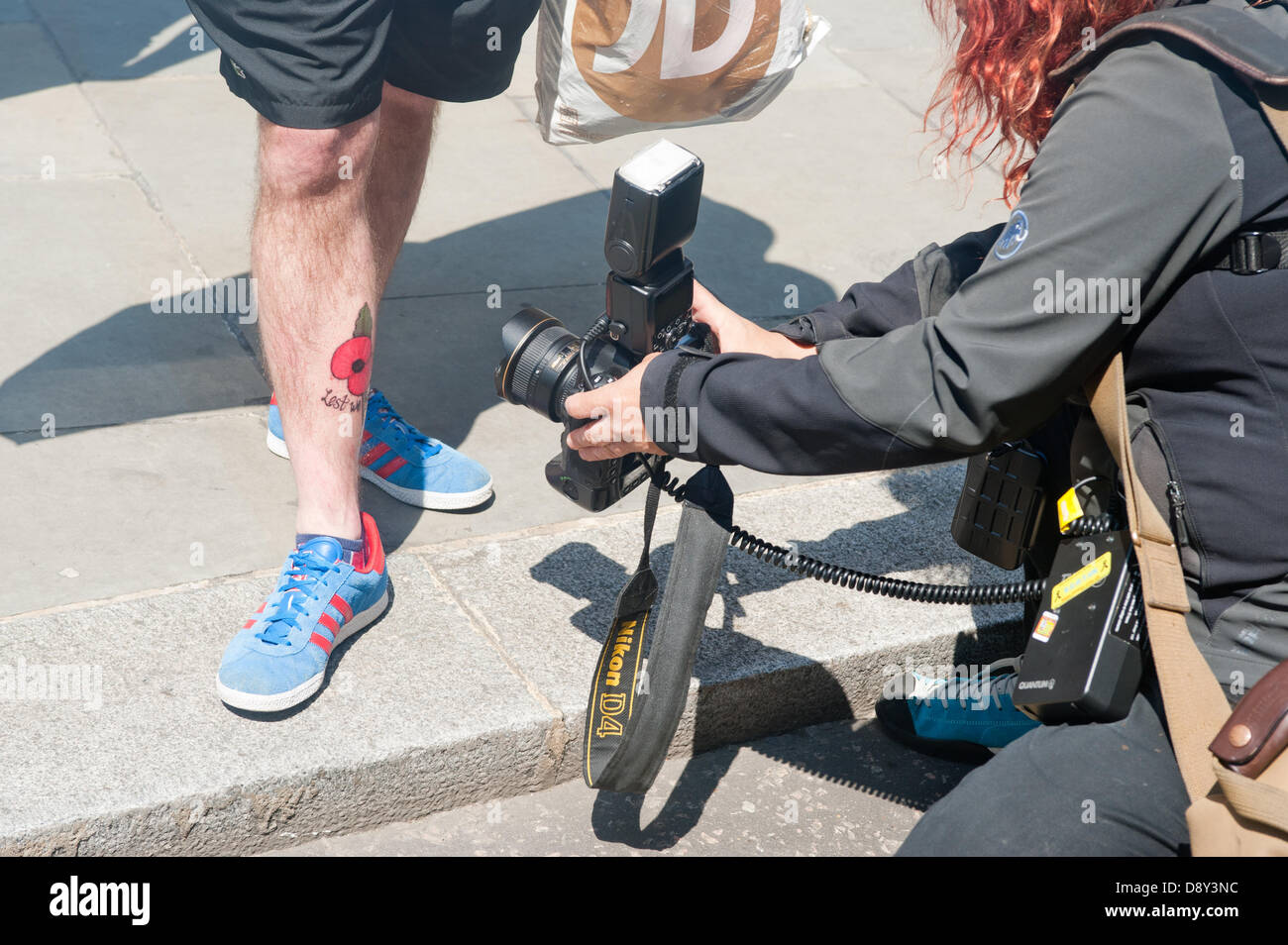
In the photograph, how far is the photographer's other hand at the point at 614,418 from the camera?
2002 millimetres

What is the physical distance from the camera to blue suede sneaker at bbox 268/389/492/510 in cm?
303

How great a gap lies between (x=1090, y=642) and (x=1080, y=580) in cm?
10

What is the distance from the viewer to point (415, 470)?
3041 mm

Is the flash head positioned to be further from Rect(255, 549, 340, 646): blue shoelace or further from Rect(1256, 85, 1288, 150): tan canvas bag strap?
Rect(255, 549, 340, 646): blue shoelace

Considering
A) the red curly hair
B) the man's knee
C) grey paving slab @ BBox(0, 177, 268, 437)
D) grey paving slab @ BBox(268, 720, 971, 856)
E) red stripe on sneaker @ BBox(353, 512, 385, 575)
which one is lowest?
grey paving slab @ BBox(268, 720, 971, 856)

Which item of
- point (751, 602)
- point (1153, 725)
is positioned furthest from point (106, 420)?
point (1153, 725)

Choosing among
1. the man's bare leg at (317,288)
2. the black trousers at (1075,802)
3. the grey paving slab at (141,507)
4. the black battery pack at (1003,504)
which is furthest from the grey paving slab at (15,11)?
the black trousers at (1075,802)

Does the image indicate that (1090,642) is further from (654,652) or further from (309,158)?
(309,158)

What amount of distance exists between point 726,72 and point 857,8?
4293 millimetres

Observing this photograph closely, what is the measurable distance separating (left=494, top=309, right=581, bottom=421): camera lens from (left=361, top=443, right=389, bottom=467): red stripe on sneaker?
924 mm

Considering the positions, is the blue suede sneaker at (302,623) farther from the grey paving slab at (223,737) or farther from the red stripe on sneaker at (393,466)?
the red stripe on sneaker at (393,466)

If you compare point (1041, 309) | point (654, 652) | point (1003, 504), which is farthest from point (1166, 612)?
point (654, 652)

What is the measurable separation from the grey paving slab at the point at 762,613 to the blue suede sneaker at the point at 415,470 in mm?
181

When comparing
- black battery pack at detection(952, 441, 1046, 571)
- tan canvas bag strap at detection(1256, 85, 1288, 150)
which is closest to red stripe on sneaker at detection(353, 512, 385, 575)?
black battery pack at detection(952, 441, 1046, 571)
